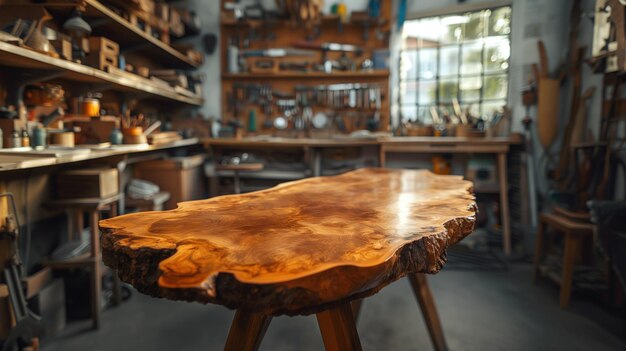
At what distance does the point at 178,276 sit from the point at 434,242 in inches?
24.7

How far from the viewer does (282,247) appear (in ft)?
2.97

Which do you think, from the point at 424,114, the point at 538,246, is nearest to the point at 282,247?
the point at 538,246

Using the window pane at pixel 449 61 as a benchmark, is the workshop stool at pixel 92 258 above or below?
below

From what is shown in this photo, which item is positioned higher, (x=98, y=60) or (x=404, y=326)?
(x=98, y=60)

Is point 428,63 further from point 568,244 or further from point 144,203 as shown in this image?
point 144,203

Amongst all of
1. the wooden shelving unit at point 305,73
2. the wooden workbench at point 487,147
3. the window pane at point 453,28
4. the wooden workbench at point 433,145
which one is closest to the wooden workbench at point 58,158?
the wooden workbench at point 433,145

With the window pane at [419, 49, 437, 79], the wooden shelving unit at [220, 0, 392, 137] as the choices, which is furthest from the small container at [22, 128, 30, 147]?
the window pane at [419, 49, 437, 79]

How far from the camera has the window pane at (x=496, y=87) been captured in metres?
4.12

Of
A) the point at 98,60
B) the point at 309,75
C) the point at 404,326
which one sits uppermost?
the point at 309,75

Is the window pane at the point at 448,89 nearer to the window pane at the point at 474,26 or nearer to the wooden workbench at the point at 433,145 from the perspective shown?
the window pane at the point at 474,26

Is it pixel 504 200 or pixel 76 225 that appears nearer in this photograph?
pixel 76 225

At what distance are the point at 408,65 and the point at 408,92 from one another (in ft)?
1.00

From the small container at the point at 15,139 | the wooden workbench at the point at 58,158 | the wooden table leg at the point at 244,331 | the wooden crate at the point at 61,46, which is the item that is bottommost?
the wooden table leg at the point at 244,331

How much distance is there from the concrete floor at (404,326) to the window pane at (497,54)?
244 centimetres
